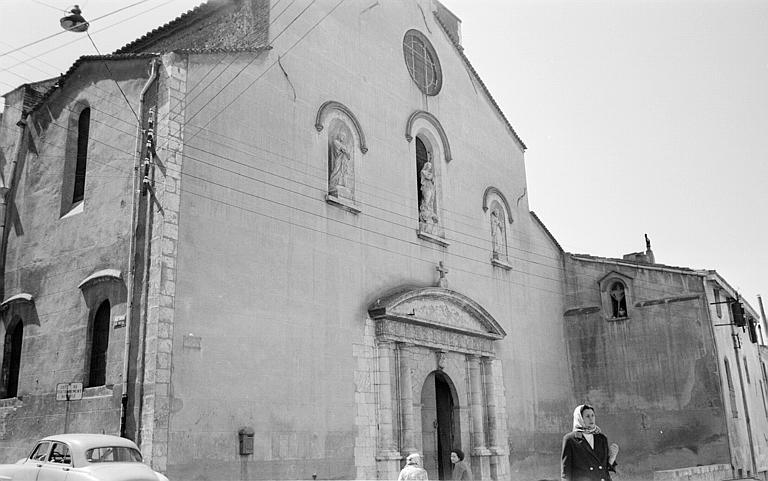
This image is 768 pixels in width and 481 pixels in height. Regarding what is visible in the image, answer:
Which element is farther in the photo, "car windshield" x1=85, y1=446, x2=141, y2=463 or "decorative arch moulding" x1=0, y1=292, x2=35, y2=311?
"decorative arch moulding" x1=0, y1=292, x2=35, y2=311

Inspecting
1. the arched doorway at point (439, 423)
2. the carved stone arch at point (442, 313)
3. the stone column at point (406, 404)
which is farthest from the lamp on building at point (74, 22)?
the arched doorway at point (439, 423)

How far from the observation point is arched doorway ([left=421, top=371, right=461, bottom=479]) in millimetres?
16562

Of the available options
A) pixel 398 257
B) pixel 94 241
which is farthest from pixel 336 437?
pixel 94 241

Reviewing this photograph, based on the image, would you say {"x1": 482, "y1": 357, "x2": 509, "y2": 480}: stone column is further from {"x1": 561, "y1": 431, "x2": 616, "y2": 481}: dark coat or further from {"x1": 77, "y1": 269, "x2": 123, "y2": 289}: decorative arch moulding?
{"x1": 561, "y1": 431, "x2": 616, "y2": 481}: dark coat

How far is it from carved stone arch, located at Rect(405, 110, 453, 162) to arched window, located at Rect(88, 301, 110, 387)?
8.79 metres

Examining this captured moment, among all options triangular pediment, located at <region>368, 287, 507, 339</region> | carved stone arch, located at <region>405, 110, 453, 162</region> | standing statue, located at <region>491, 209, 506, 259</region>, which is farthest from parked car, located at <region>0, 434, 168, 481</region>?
standing statue, located at <region>491, 209, 506, 259</region>

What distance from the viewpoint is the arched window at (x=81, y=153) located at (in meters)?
14.3

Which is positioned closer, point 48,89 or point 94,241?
point 94,241

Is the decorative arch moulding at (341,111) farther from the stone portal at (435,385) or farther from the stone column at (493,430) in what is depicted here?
the stone column at (493,430)

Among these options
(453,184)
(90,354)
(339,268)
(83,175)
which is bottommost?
(90,354)

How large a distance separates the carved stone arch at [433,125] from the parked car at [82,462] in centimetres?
1123

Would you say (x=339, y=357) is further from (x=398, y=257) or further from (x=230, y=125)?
(x=230, y=125)

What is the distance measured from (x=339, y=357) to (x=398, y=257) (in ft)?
10.8

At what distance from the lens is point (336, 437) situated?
1416 cm
